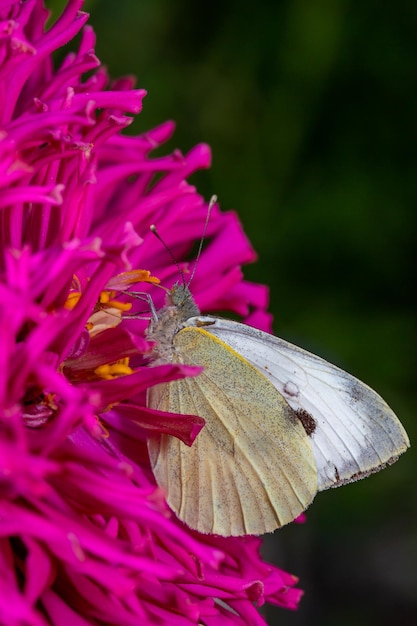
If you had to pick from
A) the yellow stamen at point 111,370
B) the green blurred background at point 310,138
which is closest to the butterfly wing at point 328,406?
the yellow stamen at point 111,370

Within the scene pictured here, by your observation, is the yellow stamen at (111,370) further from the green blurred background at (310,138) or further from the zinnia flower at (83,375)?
the green blurred background at (310,138)

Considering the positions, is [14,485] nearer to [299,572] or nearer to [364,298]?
[364,298]

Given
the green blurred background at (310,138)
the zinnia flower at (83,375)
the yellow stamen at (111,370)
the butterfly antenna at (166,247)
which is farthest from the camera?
the green blurred background at (310,138)

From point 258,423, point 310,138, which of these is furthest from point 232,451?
point 310,138

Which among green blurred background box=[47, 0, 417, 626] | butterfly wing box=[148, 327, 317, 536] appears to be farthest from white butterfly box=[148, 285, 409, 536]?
green blurred background box=[47, 0, 417, 626]

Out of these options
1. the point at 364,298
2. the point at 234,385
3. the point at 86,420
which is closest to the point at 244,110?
the point at 364,298

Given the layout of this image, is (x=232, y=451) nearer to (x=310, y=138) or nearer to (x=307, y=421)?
(x=307, y=421)

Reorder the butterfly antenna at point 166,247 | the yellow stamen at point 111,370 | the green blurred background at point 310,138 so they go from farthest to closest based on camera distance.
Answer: the green blurred background at point 310,138, the butterfly antenna at point 166,247, the yellow stamen at point 111,370
